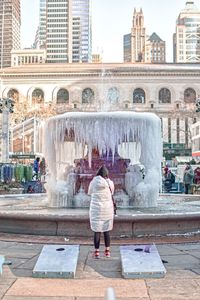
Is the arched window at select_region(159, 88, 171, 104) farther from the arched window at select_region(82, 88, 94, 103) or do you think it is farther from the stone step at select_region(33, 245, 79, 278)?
the stone step at select_region(33, 245, 79, 278)

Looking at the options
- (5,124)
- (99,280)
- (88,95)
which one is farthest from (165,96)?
(99,280)

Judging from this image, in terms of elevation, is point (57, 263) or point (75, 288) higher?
point (57, 263)

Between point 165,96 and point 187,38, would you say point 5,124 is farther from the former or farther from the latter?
point 187,38

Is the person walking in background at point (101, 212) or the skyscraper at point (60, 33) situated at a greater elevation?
the skyscraper at point (60, 33)

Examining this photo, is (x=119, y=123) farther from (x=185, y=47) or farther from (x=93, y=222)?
(x=185, y=47)

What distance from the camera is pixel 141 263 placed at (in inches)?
263

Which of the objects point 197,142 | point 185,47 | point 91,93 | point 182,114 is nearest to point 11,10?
point 185,47

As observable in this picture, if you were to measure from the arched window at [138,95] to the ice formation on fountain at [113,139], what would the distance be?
254ft

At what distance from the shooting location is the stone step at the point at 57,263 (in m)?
6.41

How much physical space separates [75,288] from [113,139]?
7511 mm

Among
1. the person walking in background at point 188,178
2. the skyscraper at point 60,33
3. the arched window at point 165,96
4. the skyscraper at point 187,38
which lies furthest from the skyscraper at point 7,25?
the person walking in background at point 188,178

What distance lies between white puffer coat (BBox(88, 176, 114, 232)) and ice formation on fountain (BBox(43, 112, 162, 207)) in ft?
18.1

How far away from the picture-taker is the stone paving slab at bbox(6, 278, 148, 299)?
5691mm

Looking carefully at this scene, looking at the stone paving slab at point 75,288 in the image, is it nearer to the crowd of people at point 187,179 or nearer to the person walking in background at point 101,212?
the person walking in background at point 101,212
